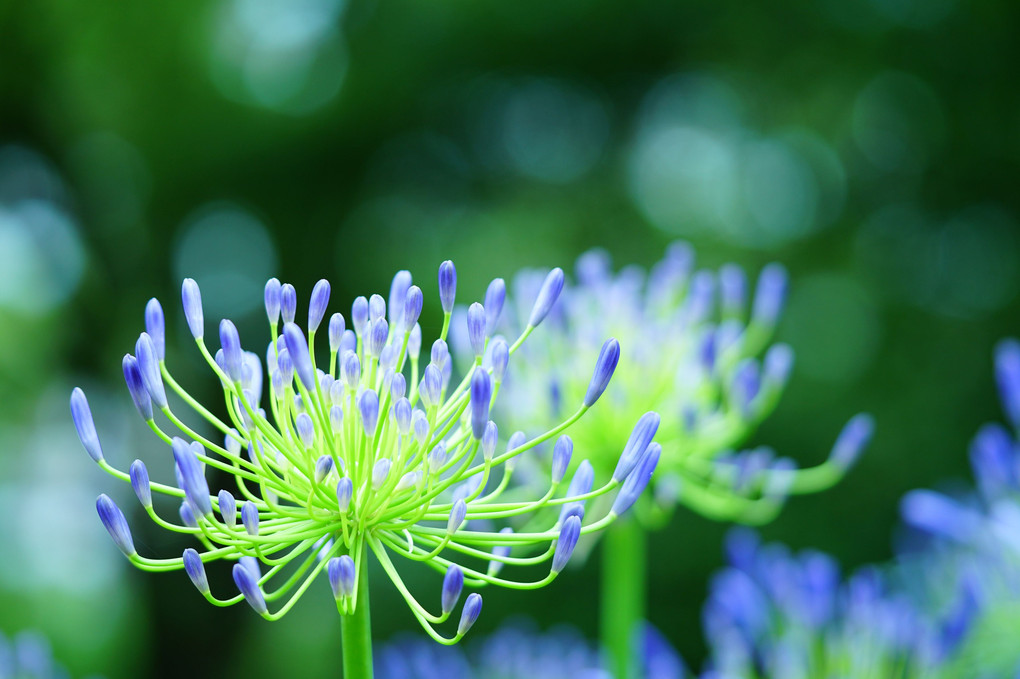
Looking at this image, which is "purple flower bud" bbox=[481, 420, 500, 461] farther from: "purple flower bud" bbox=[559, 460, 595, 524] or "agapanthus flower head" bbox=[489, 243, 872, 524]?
"agapanthus flower head" bbox=[489, 243, 872, 524]

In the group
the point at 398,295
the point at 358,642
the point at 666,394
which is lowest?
the point at 358,642

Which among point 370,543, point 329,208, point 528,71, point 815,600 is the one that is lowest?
point 815,600

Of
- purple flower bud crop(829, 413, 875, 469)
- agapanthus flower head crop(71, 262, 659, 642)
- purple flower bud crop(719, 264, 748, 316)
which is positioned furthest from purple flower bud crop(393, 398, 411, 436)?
purple flower bud crop(719, 264, 748, 316)

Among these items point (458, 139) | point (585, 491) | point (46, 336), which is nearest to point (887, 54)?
point (458, 139)

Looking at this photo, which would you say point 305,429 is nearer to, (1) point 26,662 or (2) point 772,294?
(1) point 26,662

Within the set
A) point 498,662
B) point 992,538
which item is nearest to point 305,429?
point 498,662

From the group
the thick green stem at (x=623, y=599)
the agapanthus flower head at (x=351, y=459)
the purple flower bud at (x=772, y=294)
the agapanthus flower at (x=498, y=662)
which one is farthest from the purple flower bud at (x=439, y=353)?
the purple flower bud at (x=772, y=294)

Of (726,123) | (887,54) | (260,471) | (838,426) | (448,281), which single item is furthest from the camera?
(726,123)

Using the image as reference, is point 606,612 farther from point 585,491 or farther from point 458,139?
point 458,139
